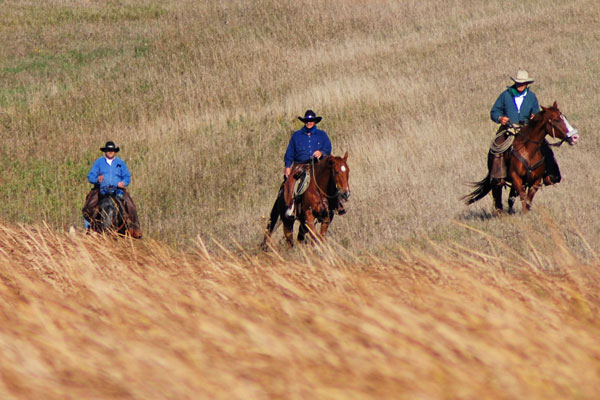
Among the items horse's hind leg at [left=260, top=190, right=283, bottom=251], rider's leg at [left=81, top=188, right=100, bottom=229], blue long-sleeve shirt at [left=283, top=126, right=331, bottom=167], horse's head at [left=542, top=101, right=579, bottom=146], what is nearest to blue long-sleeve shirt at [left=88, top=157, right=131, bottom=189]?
rider's leg at [left=81, top=188, right=100, bottom=229]

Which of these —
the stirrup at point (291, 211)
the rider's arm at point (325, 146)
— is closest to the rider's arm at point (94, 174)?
the stirrup at point (291, 211)

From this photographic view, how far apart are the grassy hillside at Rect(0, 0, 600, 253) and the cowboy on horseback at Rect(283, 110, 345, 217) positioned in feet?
4.35

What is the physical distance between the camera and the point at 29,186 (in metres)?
23.3

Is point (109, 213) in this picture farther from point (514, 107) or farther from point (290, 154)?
point (514, 107)

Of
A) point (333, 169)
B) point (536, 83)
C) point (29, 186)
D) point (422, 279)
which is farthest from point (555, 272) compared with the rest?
point (536, 83)

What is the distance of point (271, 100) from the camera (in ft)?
92.2

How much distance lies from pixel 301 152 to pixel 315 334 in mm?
9812

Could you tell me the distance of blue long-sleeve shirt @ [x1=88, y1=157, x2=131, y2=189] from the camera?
14.9 m

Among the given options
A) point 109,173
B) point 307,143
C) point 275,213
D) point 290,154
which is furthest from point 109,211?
point 307,143

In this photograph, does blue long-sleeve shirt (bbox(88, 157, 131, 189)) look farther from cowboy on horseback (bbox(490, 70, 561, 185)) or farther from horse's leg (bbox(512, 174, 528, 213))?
Result: horse's leg (bbox(512, 174, 528, 213))

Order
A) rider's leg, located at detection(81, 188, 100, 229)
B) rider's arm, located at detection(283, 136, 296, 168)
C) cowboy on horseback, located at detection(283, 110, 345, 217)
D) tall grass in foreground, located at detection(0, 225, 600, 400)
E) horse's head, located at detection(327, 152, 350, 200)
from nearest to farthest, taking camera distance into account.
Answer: tall grass in foreground, located at detection(0, 225, 600, 400) < horse's head, located at detection(327, 152, 350, 200) < cowboy on horseback, located at detection(283, 110, 345, 217) < rider's arm, located at detection(283, 136, 296, 168) < rider's leg, located at detection(81, 188, 100, 229)

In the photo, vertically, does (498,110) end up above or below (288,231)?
above

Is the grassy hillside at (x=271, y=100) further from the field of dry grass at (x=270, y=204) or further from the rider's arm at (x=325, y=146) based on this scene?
the rider's arm at (x=325, y=146)

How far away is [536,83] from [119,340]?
24.8 metres
